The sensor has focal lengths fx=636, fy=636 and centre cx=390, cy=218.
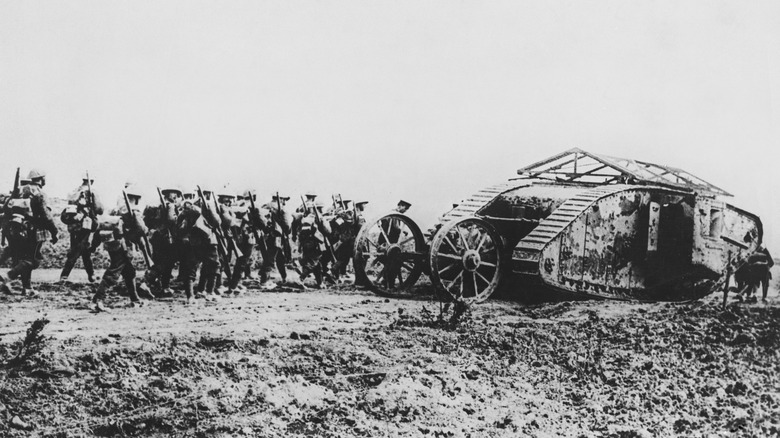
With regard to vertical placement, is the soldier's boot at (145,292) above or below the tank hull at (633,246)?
below

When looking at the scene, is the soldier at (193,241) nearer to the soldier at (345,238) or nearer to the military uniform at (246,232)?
the military uniform at (246,232)

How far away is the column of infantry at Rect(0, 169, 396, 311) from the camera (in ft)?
29.6

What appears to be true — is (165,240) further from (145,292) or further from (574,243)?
(574,243)

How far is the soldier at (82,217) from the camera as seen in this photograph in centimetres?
963

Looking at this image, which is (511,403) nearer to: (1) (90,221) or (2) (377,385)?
(2) (377,385)

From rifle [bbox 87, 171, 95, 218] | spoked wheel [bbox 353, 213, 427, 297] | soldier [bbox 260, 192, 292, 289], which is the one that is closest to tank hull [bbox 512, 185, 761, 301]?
spoked wheel [bbox 353, 213, 427, 297]

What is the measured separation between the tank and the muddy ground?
0.93 metres

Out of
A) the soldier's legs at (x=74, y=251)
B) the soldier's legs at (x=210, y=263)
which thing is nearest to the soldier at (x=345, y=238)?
the soldier's legs at (x=210, y=263)

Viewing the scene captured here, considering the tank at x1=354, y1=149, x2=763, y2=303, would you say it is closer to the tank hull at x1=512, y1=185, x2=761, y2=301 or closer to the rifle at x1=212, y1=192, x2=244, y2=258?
the tank hull at x1=512, y1=185, x2=761, y2=301

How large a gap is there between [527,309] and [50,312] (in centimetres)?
622

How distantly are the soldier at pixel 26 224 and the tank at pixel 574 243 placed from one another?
4615mm

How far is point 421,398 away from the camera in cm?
540

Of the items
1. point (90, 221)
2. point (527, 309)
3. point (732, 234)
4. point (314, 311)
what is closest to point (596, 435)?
point (527, 309)

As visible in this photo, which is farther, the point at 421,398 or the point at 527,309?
the point at 527,309
